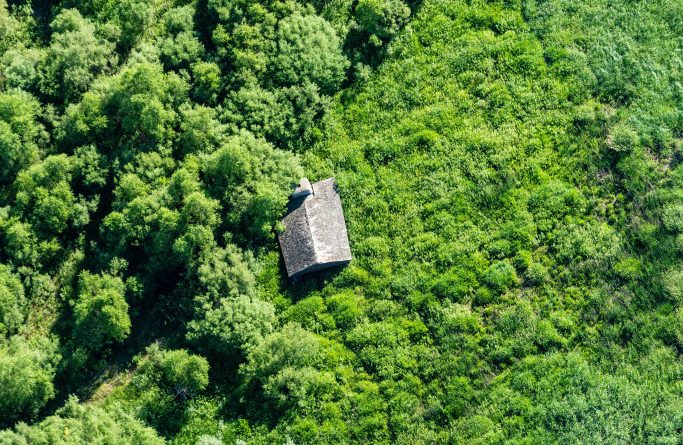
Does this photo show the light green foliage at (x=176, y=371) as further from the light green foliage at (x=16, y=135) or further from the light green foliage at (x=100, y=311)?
the light green foliage at (x=16, y=135)

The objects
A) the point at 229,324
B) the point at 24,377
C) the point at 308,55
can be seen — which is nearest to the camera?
the point at 24,377

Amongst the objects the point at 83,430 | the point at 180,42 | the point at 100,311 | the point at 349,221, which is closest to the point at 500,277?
the point at 349,221

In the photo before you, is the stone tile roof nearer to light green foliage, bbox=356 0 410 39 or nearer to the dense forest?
the dense forest

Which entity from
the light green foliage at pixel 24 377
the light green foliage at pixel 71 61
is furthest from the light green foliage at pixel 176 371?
the light green foliage at pixel 71 61

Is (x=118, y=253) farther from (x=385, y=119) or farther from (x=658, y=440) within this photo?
(x=658, y=440)

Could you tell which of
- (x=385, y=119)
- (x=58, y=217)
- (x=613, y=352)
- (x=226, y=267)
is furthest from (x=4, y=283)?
(x=613, y=352)

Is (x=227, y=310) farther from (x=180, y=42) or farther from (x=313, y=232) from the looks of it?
(x=180, y=42)

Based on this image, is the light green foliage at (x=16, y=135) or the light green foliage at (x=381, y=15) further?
the light green foliage at (x=381, y=15)
